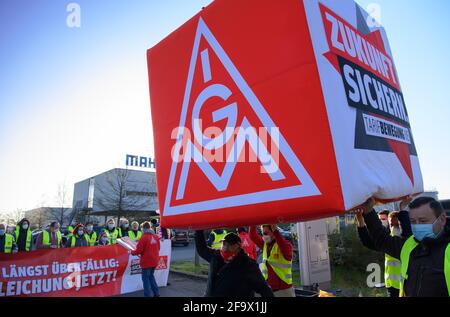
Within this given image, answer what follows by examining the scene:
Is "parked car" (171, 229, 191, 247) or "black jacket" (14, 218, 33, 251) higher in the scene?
"black jacket" (14, 218, 33, 251)

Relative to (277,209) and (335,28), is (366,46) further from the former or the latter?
(277,209)

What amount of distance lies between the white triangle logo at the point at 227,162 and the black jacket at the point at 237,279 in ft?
4.36

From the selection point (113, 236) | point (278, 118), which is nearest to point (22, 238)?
point (113, 236)

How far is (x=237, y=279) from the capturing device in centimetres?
360

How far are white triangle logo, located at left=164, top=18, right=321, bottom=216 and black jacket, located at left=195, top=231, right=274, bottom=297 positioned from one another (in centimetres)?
133

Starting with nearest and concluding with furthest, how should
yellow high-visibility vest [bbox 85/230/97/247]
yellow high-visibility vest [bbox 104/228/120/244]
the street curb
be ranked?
the street curb → yellow high-visibility vest [bbox 85/230/97/247] → yellow high-visibility vest [bbox 104/228/120/244]

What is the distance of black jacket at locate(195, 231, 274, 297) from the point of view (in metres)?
3.54

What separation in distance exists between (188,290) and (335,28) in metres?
9.29

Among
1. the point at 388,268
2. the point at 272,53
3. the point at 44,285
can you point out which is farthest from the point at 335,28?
the point at 44,285

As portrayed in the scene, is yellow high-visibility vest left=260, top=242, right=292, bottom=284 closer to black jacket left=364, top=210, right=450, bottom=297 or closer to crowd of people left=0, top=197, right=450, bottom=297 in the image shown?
crowd of people left=0, top=197, right=450, bottom=297

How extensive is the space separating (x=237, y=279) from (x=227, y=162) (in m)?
1.83

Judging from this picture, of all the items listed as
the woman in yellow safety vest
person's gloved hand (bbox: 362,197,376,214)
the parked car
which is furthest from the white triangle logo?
the parked car

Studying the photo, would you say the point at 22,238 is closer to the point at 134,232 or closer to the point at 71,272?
the point at 134,232
